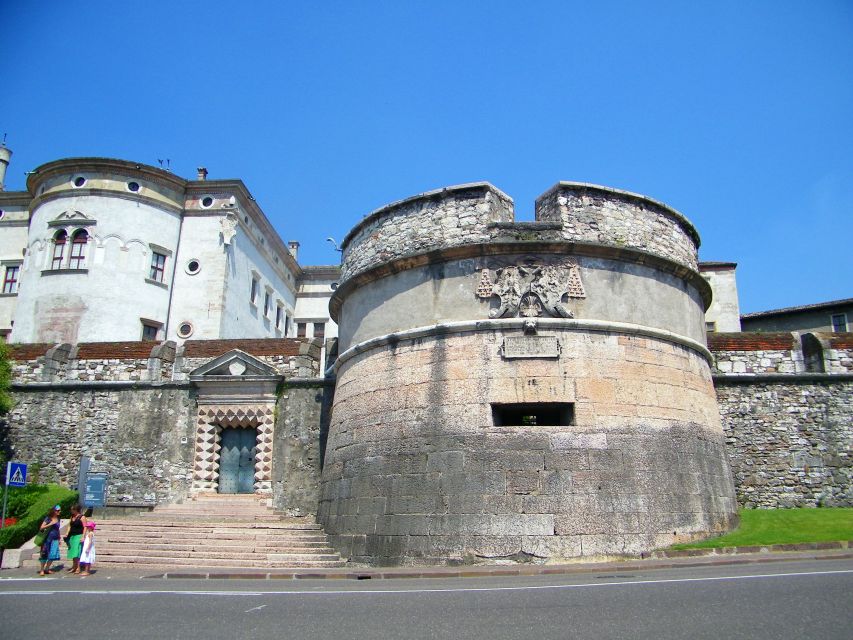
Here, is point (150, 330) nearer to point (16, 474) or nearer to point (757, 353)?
point (16, 474)

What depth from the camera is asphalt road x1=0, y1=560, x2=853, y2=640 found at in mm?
5492

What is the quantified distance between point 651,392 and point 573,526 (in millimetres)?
2947

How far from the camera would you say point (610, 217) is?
12.9 meters

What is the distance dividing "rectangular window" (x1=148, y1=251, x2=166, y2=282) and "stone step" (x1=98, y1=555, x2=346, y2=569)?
63.5ft

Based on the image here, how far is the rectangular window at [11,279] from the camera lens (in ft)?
106

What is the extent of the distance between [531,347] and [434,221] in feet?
10.0

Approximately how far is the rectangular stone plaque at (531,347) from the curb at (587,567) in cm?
345

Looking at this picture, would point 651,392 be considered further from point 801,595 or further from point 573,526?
point 801,595

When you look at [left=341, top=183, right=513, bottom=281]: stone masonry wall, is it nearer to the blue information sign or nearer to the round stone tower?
the round stone tower

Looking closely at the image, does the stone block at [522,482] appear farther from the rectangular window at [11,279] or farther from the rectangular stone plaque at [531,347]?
the rectangular window at [11,279]

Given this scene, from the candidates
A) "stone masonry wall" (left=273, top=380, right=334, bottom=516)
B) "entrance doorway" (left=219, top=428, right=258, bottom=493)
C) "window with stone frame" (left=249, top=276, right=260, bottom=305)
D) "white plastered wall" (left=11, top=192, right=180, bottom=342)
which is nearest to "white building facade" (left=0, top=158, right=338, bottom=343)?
"white plastered wall" (left=11, top=192, right=180, bottom=342)

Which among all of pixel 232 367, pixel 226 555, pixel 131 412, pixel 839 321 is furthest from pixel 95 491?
pixel 839 321

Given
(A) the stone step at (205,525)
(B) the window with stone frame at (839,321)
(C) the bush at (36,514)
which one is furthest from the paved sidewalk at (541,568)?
(B) the window with stone frame at (839,321)

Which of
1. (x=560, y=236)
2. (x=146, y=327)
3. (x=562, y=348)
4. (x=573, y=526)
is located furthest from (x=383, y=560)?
(x=146, y=327)
